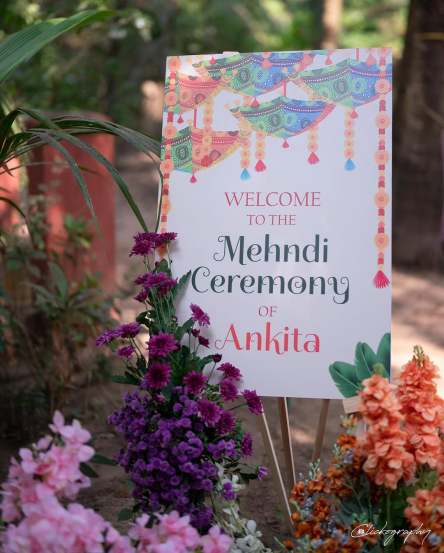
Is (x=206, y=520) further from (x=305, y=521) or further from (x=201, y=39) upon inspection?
(x=201, y=39)

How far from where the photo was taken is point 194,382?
74.7 inches

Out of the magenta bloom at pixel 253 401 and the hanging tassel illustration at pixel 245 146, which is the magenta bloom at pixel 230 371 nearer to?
the magenta bloom at pixel 253 401

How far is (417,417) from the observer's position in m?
1.84

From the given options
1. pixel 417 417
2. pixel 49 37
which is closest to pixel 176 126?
pixel 49 37

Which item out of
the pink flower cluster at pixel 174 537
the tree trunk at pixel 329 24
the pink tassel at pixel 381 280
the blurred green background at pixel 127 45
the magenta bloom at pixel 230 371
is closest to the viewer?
the pink flower cluster at pixel 174 537

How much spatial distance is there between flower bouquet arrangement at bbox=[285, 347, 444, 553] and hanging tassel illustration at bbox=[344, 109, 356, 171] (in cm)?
65

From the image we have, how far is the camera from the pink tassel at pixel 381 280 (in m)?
2.18

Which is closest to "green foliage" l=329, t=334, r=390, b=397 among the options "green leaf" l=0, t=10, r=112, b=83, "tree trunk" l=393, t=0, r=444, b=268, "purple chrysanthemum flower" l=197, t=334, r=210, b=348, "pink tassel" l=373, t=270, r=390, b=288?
"pink tassel" l=373, t=270, r=390, b=288

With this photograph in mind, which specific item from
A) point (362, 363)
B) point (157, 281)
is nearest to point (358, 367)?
point (362, 363)

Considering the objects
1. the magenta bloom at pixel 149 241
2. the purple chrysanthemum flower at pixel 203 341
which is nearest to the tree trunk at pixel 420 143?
the magenta bloom at pixel 149 241

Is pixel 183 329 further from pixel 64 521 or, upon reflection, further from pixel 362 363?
pixel 64 521

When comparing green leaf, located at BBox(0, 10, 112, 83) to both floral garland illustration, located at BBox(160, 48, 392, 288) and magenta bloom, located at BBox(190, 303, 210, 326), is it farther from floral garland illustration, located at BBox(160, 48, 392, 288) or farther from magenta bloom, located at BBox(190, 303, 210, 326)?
magenta bloom, located at BBox(190, 303, 210, 326)

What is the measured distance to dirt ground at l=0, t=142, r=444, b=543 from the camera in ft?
8.42

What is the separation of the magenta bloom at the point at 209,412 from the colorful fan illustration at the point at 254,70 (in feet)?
3.10
